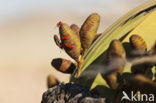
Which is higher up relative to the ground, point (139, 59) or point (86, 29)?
point (86, 29)

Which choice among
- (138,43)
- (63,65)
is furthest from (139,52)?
(63,65)

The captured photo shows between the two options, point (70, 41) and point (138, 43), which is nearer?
point (138, 43)

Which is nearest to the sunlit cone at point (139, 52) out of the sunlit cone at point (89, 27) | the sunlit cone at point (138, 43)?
the sunlit cone at point (138, 43)

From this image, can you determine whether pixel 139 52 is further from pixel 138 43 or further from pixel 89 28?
pixel 89 28

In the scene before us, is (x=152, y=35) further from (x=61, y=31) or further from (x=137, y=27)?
(x=61, y=31)

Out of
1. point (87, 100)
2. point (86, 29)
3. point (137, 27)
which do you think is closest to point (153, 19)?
point (137, 27)

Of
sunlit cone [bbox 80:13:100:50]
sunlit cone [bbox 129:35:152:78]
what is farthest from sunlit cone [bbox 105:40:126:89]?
sunlit cone [bbox 80:13:100:50]

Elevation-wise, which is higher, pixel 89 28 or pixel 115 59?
pixel 89 28
